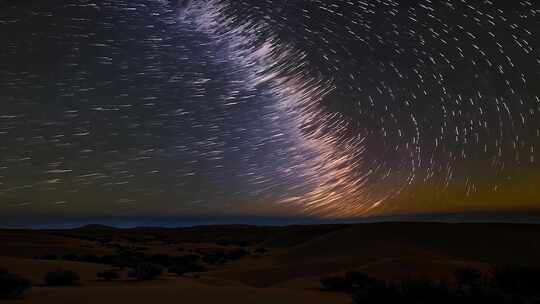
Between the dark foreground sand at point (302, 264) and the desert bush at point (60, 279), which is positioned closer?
the dark foreground sand at point (302, 264)

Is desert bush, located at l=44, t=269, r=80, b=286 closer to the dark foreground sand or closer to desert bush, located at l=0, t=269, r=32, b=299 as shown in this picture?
the dark foreground sand

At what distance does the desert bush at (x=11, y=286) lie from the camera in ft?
42.5

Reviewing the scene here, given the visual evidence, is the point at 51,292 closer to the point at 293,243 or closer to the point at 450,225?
the point at 450,225

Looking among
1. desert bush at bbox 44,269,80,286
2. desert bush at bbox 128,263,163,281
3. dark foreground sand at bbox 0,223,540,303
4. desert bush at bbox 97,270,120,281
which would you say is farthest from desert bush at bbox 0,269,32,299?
desert bush at bbox 97,270,120,281

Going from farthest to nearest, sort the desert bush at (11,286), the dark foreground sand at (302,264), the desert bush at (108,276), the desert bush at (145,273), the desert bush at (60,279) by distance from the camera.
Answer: the desert bush at (108,276), the desert bush at (145,273), the desert bush at (60,279), the dark foreground sand at (302,264), the desert bush at (11,286)

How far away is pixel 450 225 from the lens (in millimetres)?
51188

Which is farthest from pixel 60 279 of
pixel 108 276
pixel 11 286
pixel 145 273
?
pixel 11 286

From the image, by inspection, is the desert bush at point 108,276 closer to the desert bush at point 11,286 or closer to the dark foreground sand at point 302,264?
the dark foreground sand at point 302,264

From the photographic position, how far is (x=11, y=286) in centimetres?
1326

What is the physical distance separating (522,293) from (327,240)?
102 ft

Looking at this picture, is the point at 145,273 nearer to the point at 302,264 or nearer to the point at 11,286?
the point at 11,286

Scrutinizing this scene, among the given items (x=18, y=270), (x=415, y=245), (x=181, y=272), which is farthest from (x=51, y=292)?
(x=415, y=245)

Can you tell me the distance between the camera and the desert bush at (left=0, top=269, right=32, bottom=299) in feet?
42.5

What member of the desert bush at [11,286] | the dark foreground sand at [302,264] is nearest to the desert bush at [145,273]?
the dark foreground sand at [302,264]
